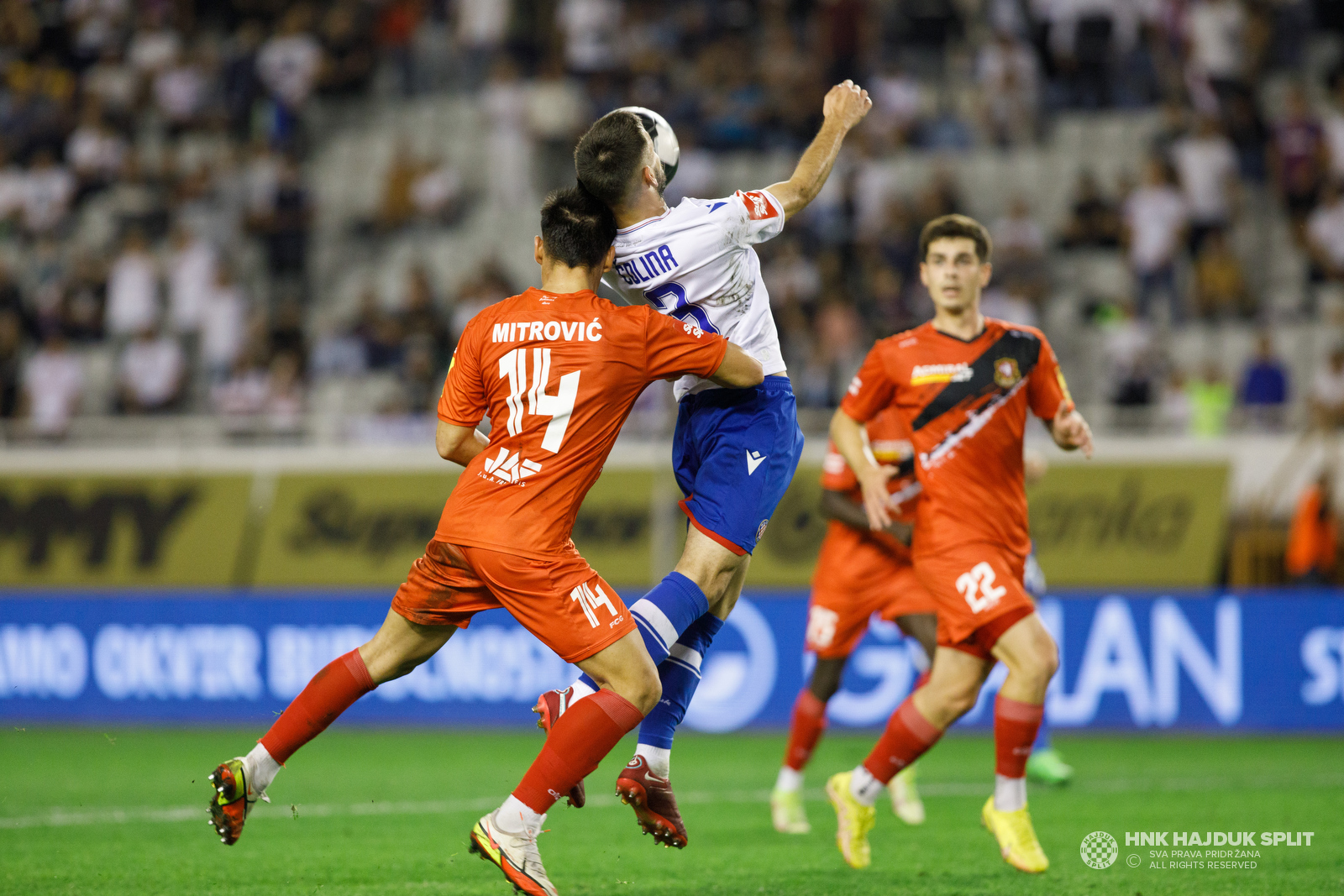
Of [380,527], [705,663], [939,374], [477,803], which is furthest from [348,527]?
[939,374]

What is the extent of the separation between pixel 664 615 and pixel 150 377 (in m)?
12.7

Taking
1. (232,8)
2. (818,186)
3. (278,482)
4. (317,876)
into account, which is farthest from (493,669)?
(232,8)

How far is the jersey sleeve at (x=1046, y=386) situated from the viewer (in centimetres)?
692

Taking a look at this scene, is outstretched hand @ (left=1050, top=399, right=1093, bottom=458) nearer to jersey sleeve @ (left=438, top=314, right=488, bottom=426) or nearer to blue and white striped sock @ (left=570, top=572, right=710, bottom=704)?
blue and white striped sock @ (left=570, top=572, right=710, bottom=704)

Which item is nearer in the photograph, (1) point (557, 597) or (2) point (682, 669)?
(1) point (557, 597)

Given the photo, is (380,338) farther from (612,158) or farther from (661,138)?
(612,158)

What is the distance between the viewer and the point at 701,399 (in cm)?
620

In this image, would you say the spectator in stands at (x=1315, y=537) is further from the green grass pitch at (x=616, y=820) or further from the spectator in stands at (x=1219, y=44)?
the spectator in stands at (x=1219, y=44)

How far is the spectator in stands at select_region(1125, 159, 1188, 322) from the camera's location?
15.7 meters

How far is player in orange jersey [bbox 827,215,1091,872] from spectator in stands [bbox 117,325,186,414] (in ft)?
38.2

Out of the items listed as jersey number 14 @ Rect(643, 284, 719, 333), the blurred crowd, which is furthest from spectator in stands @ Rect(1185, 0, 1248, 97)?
jersey number 14 @ Rect(643, 284, 719, 333)

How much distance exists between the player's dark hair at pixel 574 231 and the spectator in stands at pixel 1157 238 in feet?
36.9

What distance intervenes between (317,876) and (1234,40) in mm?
14657

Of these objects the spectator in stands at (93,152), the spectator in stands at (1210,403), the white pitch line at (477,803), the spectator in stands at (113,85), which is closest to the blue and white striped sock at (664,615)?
the white pitch line at (477,803)
